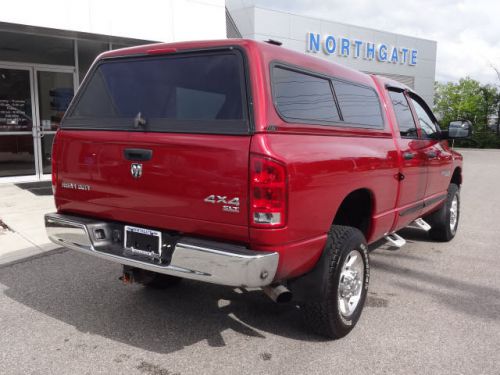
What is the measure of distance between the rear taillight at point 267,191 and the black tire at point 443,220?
156 inches

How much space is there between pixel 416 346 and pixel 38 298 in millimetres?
3112

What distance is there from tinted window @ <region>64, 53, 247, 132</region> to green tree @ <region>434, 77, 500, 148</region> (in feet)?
99.7

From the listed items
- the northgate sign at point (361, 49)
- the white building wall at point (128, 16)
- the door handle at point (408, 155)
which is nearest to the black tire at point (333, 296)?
the door handle at point (408, 155)

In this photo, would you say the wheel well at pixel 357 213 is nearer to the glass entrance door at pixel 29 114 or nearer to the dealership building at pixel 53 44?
the dealership building at pixel 53 44

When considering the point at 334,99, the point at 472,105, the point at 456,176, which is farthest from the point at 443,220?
the point at 472,105

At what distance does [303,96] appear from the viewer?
321 cm

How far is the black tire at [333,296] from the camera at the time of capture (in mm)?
3182

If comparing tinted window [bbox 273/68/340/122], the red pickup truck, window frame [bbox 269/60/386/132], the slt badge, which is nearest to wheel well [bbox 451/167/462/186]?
window frame [bbox 269/60/386/132]

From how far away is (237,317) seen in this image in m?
3.77

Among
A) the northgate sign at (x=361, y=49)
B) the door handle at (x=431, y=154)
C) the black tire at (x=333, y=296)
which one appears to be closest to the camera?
the black tire at (x=333, y=296)

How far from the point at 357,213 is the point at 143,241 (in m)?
1.82

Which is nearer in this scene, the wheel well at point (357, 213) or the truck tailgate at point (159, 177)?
the truck tailgate at point (159, 177)

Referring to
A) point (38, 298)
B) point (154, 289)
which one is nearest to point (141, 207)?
point (154, 289)

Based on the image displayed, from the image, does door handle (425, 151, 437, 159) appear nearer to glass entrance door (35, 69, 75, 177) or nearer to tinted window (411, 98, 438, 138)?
tinted window (411, 98, 438, 138)
